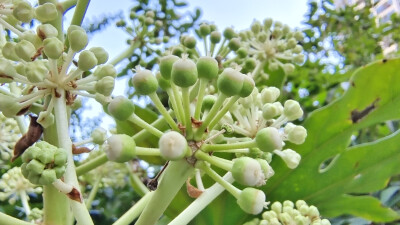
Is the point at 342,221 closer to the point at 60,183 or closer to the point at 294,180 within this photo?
the point at 294,180

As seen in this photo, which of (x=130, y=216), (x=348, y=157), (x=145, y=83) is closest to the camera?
(x=145, y=83)

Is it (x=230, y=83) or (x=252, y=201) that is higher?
(x=230, y=83)

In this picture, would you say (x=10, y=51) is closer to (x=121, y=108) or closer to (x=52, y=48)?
(x=52, y=48)

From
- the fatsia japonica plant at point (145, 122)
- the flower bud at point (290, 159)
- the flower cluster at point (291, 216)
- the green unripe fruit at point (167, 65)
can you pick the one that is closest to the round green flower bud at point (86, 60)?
the fatsia japonica plant at point (145, 122)

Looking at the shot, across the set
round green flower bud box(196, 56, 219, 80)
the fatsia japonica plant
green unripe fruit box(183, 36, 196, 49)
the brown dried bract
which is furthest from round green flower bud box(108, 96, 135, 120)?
green unripe fruit box(183, 36, 196, 49)

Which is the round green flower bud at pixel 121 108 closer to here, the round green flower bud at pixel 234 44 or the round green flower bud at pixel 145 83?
the round green flower bud at pixel 145 83

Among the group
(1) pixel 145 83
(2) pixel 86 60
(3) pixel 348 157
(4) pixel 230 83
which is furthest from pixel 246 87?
(3) pixel 348 157
